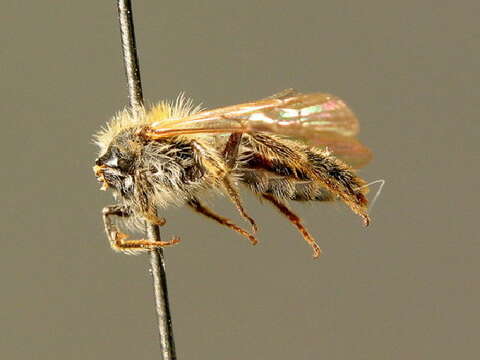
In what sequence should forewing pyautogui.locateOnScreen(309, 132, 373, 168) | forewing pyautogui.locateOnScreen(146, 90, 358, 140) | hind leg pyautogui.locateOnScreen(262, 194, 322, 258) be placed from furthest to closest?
hind leg pyautogui.locateOnScreen(262, 194, 322, 258)
forewing pyautogui.locateOnScreen(309, 132, 373, 168)
forewing pyautogui.locateOnScreen(146, 90, 358, 140)

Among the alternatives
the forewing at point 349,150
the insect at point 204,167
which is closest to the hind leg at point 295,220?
the insect at point 204,167

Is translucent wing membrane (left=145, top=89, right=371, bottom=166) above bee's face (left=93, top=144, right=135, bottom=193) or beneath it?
beneath

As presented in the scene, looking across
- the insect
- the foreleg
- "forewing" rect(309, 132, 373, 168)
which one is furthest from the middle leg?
"forewing" rect(309, 132, 373, 168)

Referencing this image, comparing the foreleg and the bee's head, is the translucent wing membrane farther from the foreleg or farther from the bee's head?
the foreleg

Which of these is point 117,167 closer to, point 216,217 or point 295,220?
point 216,217

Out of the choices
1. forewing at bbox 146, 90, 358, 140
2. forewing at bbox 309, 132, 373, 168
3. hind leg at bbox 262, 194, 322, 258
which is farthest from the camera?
hind leg at bbox 262, 194, 322, 258

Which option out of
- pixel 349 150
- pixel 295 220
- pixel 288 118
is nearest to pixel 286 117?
pixel 288 118

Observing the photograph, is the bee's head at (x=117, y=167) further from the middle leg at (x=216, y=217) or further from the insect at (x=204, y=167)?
the middle leg at (x=216, y=217)

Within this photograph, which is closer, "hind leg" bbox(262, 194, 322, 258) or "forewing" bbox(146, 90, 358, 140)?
"forewing" bbox(146, 90, 358, 140)

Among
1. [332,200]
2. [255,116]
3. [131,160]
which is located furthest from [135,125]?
[332,200]
